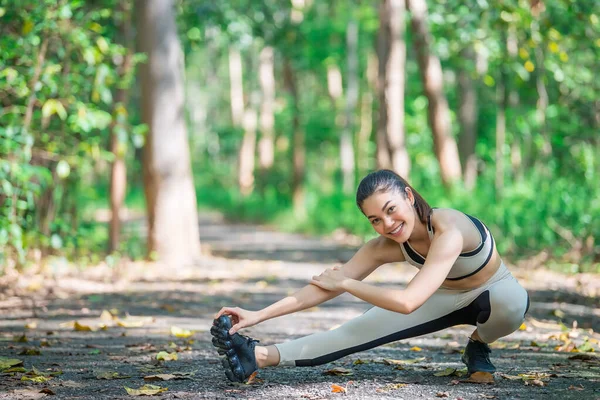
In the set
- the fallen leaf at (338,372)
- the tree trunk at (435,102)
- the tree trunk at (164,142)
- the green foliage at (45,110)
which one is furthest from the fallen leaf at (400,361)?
the tree trunk at (435,102)

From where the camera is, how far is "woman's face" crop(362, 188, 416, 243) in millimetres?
4547

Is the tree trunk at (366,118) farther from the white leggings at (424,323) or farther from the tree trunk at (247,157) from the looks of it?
the white leggings at (424,323)

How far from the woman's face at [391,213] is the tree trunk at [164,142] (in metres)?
8.94

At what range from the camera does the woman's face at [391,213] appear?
4547 millimetres

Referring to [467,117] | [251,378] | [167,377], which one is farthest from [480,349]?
[467,117]

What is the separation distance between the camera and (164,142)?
13.3 metres

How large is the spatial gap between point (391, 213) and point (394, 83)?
13100mm

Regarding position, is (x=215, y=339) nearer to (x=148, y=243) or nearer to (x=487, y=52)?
(x=148, y=243)

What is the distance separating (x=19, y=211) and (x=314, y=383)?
6.27 meters

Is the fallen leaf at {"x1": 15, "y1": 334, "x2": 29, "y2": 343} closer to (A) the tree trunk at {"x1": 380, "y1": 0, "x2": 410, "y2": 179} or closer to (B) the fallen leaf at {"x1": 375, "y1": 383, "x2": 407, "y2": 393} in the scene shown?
(B) the fallen leaf at {"x1": 375, "y1": 383, "x2": 407, "y2": 393}

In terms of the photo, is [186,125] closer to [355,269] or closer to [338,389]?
[355,269]

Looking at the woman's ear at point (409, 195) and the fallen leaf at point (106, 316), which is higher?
the woman's ear at point (409, 195)

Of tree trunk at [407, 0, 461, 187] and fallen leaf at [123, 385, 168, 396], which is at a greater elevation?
tree trunk at [407, 0, 461, 187]

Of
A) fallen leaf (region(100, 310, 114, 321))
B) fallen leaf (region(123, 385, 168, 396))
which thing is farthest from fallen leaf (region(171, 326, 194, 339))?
fallen leaf (region(123, 385, 168, 396))
